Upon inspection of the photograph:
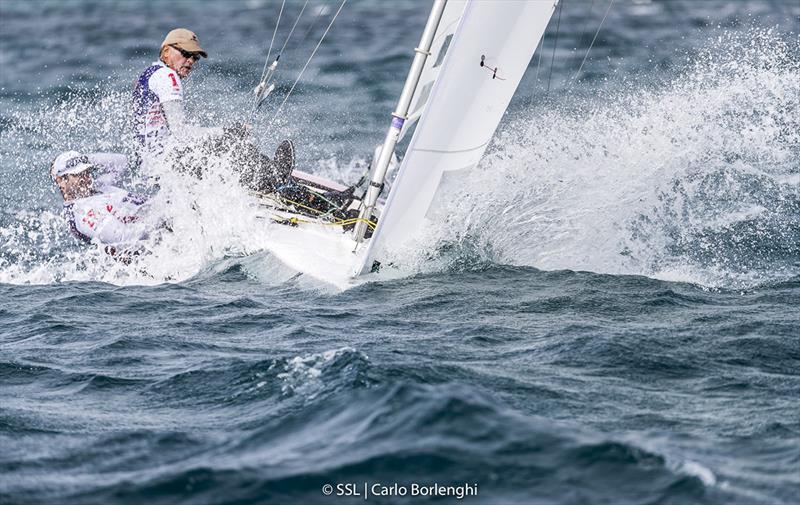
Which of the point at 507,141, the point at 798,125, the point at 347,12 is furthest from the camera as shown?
the point at 347,12

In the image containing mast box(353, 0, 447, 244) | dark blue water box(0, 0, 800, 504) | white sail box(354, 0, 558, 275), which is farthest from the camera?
mast box(353, 0, 447, 244)

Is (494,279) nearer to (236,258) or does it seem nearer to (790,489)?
(236,258)

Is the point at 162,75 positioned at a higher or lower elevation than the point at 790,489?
higher

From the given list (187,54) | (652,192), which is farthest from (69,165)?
(652,192)

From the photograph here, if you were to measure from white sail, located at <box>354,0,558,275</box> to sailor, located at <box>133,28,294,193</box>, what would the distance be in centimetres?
141

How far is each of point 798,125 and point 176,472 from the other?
807 centimetres

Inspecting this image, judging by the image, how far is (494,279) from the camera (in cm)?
772

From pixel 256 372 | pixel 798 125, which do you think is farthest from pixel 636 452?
pixel 798 125

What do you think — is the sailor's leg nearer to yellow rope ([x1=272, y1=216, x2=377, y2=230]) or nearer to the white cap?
yellow rope ([x1=272, y1=216, x2=377, y2=230])

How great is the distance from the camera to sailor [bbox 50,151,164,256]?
27.3ft

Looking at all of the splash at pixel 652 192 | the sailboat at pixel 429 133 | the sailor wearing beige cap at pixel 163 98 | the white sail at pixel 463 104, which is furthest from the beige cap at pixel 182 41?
the splash at pixel 652 192

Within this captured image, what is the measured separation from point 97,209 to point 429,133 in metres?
2.37

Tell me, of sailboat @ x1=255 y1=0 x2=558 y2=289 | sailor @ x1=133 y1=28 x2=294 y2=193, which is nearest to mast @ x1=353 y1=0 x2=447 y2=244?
sailboat @ x1=255 y1=0 x2=558 y2=289

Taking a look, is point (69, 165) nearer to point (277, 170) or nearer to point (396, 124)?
point (277, 170)
